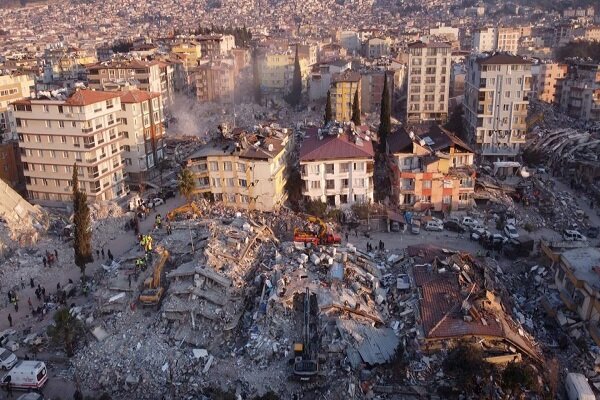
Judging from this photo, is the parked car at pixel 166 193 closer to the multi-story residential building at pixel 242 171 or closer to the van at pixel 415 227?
the multi-story residential building at pixel 242 171

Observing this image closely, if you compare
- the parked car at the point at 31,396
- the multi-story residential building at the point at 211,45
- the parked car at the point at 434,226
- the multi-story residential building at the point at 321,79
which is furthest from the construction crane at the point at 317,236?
the multi-story residential building at the point at 211,45

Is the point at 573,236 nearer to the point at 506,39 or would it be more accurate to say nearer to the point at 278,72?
the point at 278,72

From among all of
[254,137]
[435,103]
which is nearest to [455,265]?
[254,137]

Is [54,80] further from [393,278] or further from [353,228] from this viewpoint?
[393,278]

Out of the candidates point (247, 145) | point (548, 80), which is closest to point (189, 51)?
point (548, 80)

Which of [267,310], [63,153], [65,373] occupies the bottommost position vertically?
[65,373]

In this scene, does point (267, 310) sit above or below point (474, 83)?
below

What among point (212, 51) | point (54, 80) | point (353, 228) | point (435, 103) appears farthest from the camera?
point (212, 51)
